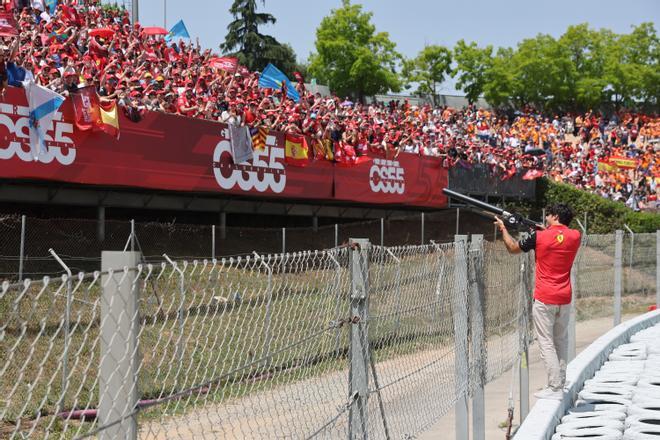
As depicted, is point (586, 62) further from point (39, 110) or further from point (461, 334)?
point (461, 334)

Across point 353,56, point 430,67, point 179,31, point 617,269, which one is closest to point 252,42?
point 353,56

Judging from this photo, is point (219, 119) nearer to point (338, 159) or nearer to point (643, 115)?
point (338, 159)

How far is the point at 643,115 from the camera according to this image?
58.3m

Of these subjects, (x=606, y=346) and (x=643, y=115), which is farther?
(x=643, y=115)

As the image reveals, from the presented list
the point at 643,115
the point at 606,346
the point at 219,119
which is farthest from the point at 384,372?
the point at 643,115

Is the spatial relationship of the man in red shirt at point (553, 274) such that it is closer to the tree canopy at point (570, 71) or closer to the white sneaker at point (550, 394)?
the white sneaker at point (550, 394)

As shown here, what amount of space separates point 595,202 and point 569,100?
30563 mm

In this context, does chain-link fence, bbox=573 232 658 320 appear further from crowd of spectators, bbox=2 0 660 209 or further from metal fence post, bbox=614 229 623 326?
crowd of spectators, bbox=2 0 660 209

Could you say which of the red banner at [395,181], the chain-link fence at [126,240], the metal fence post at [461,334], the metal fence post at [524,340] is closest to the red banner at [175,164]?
the red banner at [395,181]

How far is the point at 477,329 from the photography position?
7.31 m

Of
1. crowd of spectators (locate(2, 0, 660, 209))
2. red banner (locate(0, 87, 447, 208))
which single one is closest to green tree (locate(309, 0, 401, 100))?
crowd of spectators (locate(2, 0, 660, 209))

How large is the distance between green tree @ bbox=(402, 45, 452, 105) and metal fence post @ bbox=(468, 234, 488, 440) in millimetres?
55057

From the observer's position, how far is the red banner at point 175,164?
1396 centimetres

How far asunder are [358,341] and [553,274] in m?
3.86
